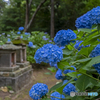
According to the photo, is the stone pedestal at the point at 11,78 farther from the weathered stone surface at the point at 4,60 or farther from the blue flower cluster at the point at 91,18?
the blue flower cluster at the point at 91,18

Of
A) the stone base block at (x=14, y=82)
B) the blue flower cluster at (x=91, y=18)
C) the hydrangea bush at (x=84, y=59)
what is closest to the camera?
the hydrangea bush at (x=84, y=59)

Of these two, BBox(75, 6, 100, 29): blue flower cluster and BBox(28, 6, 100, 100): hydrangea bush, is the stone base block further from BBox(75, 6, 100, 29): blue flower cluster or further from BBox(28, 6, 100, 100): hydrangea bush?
BBox(75, 6, 100, 29): blue flower cluster

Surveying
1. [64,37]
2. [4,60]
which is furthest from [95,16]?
[4,60]

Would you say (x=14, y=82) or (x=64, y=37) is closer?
(x=64, y=37)

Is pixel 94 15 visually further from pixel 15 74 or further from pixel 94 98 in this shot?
pixel 15 74

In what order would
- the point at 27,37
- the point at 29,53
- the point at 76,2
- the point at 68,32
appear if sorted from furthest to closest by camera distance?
the point at 76,2
the point at 27,37
the point at 29,53
the point at 68,32

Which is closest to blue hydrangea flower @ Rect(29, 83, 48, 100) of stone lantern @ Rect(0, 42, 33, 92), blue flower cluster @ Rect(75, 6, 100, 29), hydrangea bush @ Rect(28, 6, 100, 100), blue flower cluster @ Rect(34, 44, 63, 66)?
hydrangea bush @ Rect(28, 6, 100, 100)

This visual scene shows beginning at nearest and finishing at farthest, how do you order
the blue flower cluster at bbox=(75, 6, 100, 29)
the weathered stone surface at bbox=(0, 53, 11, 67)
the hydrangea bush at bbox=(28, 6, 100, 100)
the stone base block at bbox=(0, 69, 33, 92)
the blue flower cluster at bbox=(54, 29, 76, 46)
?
1. the hydrangea bush at bbox=(28, 6, 100, 100)
2. the blue flower cluster at bbox=(75, 6, 100, 29)
3. the blue flower cluster at bbox=(54, 29, 76, 46)
4. the stone base block at bbox=(0, 69, 33, 92)
5. the weathered stone surface at bbox=(0, 53, 11, 67)

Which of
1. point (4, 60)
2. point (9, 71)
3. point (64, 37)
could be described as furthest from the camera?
point (4, 60)

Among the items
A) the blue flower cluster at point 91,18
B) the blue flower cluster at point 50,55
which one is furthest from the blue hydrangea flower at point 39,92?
the blue flower cluster at point 91,18

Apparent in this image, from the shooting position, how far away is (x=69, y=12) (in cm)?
1402

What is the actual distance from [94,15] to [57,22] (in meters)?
14.0

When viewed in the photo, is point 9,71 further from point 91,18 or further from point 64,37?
point 91,18

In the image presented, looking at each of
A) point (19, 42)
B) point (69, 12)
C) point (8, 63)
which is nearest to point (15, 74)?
point (8, 63)
